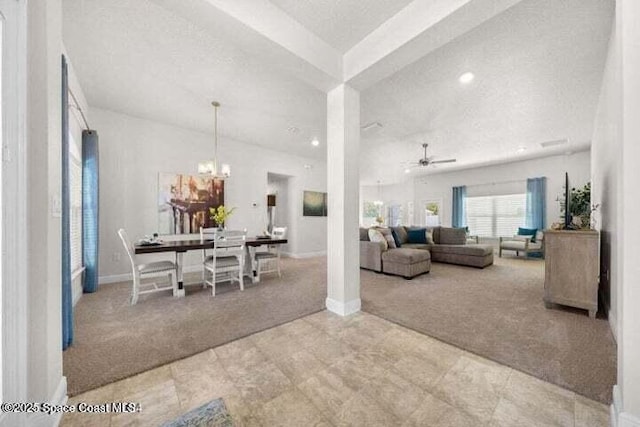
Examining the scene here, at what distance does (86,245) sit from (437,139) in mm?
6192

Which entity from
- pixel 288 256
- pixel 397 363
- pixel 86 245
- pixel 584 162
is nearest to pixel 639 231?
pixel 397 363

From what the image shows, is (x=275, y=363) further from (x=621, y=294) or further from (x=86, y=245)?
(x=86, y=245)

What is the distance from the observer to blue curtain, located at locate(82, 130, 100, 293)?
3.16 metres

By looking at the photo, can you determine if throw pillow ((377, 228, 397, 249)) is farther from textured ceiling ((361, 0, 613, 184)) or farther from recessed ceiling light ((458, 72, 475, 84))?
recessed ceiling light ((458, 72, 475, 84))

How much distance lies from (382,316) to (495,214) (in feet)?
22.4

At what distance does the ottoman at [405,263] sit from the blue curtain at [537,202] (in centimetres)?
449

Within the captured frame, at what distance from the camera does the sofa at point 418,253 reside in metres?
4.10

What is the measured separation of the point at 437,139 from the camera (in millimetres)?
5000

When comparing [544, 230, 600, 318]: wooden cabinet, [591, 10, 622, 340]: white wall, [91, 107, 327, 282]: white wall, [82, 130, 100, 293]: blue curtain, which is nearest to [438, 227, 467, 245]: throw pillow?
[591, 10, 622, 340]: white wall

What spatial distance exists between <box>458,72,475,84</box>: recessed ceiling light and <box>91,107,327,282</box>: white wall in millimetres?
4157

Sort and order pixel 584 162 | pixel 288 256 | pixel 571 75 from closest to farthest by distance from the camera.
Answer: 1. pixel 571 75
2. pixel 584 162
3. pixel 288 256

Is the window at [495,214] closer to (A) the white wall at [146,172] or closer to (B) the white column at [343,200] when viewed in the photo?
(A) the white wall at [146,172]

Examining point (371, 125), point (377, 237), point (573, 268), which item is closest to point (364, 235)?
point (377, 237)

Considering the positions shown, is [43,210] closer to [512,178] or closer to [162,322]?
[162,322]
